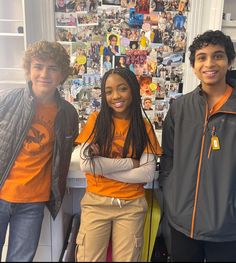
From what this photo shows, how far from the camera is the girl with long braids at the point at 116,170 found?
1.17 m

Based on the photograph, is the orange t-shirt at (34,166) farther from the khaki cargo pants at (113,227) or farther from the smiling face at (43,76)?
the khaki cargo pants at (113,227)

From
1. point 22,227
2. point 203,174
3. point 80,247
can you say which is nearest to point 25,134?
point 22,227

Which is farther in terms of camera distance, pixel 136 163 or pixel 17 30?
pixel 17 30

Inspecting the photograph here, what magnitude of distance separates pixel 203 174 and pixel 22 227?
781 millimetres

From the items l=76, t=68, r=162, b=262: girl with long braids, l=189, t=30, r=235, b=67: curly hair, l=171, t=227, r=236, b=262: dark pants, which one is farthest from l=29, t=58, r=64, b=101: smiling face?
l=171, t=227, r=236, b=262: dark pants

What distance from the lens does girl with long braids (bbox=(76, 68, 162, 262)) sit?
1.17 m

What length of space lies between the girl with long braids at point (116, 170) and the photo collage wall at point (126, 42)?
2.38ft

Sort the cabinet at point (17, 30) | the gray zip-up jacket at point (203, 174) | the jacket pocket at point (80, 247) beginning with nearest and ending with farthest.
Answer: the gray zip-up jacket at point (203, 174), the jacket pocket at point (80, 247), the cabinet at point (17, 30)

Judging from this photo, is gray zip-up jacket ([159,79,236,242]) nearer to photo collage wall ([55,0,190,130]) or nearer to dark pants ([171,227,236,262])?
dark pants ([171,227,236,262])

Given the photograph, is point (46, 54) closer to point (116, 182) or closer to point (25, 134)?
point (25, 134)

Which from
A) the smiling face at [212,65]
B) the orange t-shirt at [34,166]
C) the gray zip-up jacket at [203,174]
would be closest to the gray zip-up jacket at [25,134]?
the orange t-shirt at [34,166]

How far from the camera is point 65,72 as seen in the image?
4.29 feet

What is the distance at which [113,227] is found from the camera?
1.22 m

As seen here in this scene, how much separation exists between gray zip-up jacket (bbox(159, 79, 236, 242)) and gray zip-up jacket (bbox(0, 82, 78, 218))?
18.3 inches
